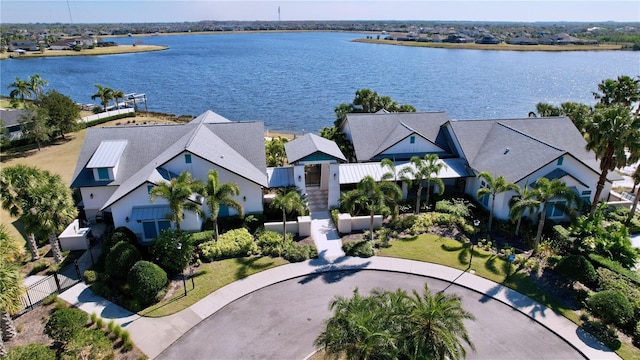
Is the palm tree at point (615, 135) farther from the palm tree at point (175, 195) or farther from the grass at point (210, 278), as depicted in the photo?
the palm tree at point (175, 195)

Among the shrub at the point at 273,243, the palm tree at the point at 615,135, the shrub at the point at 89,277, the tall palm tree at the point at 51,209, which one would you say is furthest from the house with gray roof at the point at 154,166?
the palm tree at the point at 615,135

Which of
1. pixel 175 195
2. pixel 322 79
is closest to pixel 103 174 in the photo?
pixel 175 195

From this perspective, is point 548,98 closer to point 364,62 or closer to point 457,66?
point 457,66

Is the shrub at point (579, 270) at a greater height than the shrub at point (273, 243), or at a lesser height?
greater

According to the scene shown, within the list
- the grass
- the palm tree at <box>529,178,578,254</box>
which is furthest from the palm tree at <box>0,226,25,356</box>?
the palm tree at <box>529,178,578,254</box>

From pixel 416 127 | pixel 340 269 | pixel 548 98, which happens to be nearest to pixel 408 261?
pixel 340 269

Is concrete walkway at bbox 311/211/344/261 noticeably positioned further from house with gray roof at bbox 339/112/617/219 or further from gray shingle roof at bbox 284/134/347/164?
gray shingle roof at bbox 284/134/347/164
